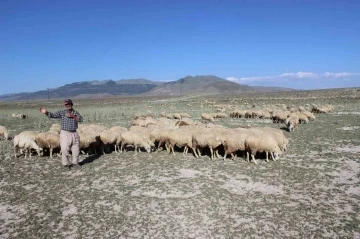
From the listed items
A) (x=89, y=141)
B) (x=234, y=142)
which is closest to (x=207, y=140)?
(x=234, y=142)

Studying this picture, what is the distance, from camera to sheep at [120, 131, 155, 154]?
46.5 ft

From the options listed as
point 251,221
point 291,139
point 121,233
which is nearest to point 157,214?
point 121,233

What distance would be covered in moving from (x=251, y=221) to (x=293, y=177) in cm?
367

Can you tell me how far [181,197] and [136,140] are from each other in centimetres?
587

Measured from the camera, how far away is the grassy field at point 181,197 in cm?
706

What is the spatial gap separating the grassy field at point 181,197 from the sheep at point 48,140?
595 millimetres

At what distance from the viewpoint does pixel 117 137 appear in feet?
47.5

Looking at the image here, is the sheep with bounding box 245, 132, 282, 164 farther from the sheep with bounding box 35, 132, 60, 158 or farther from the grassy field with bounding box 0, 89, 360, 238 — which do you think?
the sheep with bounding box 35, 132, 60, 158

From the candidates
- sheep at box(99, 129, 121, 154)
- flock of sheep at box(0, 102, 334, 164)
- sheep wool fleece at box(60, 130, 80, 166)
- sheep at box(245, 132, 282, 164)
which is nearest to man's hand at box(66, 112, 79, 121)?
sheep wool fleece at box(60, 130, 80, 166)

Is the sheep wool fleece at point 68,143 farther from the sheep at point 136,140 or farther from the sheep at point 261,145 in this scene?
the sheep at point 261,145

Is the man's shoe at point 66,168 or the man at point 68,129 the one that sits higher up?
the man at point 68,129

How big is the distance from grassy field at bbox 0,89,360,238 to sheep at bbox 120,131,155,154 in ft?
3.03

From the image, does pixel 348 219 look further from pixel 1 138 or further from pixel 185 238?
pixel 1 138

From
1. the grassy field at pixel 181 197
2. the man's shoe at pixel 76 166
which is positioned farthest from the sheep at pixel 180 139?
the man's shoe at pixel 76 166
